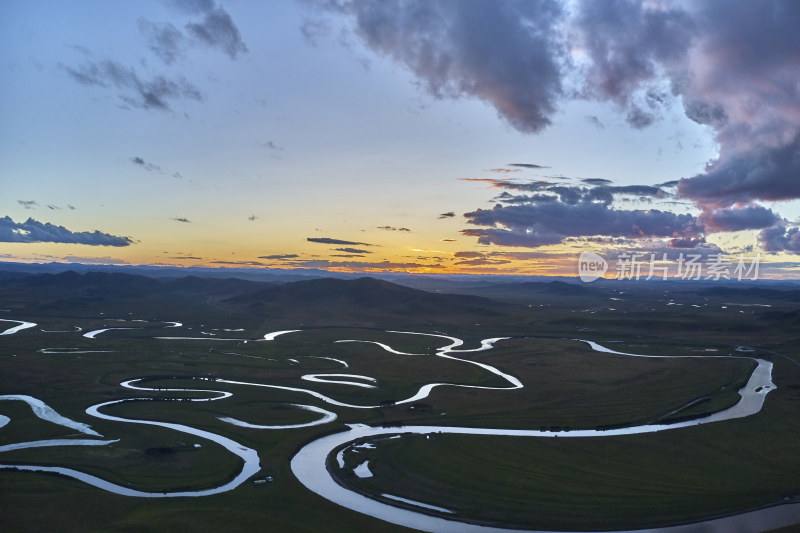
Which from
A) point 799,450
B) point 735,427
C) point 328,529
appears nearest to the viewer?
point 328,529

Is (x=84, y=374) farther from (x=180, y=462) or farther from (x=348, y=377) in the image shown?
(x=180, y=462)

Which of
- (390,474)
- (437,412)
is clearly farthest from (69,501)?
(437,412)

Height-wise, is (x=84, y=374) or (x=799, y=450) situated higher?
(x=799, y=450)

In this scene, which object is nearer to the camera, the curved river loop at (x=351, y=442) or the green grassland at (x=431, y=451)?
the curved river loop at (x=351, y=442)

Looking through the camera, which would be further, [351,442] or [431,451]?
[351,442]

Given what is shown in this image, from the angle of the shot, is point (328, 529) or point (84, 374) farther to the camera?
point (84, 374)

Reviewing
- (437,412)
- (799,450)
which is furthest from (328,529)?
(799,450)

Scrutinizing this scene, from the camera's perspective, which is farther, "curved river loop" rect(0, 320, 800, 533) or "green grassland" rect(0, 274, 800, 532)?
"green grassland" rect(0, 274, 800, 532)

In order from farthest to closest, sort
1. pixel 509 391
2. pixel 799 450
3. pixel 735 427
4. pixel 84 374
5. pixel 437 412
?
1. pixel 84 374
2. pixel 509 391
3. pixel 437 412
4. pixel 735 427
5. pixel 799 450

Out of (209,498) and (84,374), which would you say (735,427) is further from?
(84,374)

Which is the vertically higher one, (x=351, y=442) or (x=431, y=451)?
(x=431, y=451)
